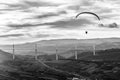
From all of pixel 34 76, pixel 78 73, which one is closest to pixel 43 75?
pixel 34 76

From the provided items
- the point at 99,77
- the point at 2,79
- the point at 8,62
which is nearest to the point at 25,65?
the point at 8,62

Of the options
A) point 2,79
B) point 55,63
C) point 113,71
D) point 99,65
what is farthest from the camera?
point 55,63

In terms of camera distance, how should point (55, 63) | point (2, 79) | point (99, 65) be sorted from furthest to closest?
1. point (55, 63)
2. point (99, 65)
3. point (2, 79)

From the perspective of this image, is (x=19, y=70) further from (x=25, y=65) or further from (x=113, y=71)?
(x=113, y=71)

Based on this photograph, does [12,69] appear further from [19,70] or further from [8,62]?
[8,62]

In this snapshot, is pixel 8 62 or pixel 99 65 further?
pixel 8 62

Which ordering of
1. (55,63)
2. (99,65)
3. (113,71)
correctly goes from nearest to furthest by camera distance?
Result: 1. (113,71)
2. (99,65)
3. (55,63)

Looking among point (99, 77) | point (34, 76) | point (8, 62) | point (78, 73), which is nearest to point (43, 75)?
point (34, 76)

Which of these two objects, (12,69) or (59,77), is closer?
(59,77)
